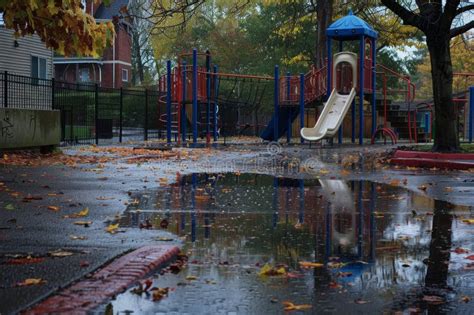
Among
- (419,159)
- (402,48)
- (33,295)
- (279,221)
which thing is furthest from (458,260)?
(402,48)

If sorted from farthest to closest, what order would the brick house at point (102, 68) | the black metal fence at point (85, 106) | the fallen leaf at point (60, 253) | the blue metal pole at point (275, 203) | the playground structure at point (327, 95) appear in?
the brick house at point (102, 68), the playground structure at point (327, 95), the black metal fence at point (85, 106), the blue metal pole at point (275, 203), the fallen leaf at point (60, 253)

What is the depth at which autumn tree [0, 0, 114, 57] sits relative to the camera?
8031mm

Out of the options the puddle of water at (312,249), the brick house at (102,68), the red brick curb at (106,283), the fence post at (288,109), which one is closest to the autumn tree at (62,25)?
the puddle of water at (312,249)

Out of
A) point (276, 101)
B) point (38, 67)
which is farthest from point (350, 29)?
point (38, 67)

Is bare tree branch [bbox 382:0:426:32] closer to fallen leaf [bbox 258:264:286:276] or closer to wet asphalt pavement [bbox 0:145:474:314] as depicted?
wet asphalt pavement [bbox 0:145:474:314]

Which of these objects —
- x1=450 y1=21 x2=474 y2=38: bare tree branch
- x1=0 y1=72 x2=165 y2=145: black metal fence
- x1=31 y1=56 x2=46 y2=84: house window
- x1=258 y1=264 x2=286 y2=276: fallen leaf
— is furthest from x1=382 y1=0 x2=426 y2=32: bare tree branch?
x1=31 y1=56 x2=46 y2=84: house window

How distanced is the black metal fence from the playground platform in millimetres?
10330

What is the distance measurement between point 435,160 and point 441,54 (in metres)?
2.85

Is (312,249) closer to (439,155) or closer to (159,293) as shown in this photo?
(159,293)

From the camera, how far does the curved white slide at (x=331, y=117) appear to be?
24.4 m

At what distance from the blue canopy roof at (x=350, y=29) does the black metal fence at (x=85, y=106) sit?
853cm

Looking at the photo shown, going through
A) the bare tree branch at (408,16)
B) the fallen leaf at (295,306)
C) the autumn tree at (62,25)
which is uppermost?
the bare tree branch at (408,16)

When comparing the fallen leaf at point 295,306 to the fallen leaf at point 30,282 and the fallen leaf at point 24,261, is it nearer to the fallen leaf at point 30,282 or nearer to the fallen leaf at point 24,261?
the fallen leaf at point 30,282

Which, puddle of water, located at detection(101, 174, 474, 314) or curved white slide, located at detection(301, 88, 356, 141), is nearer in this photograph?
puddle of water, located at detection(101, 174, 474, 314)
